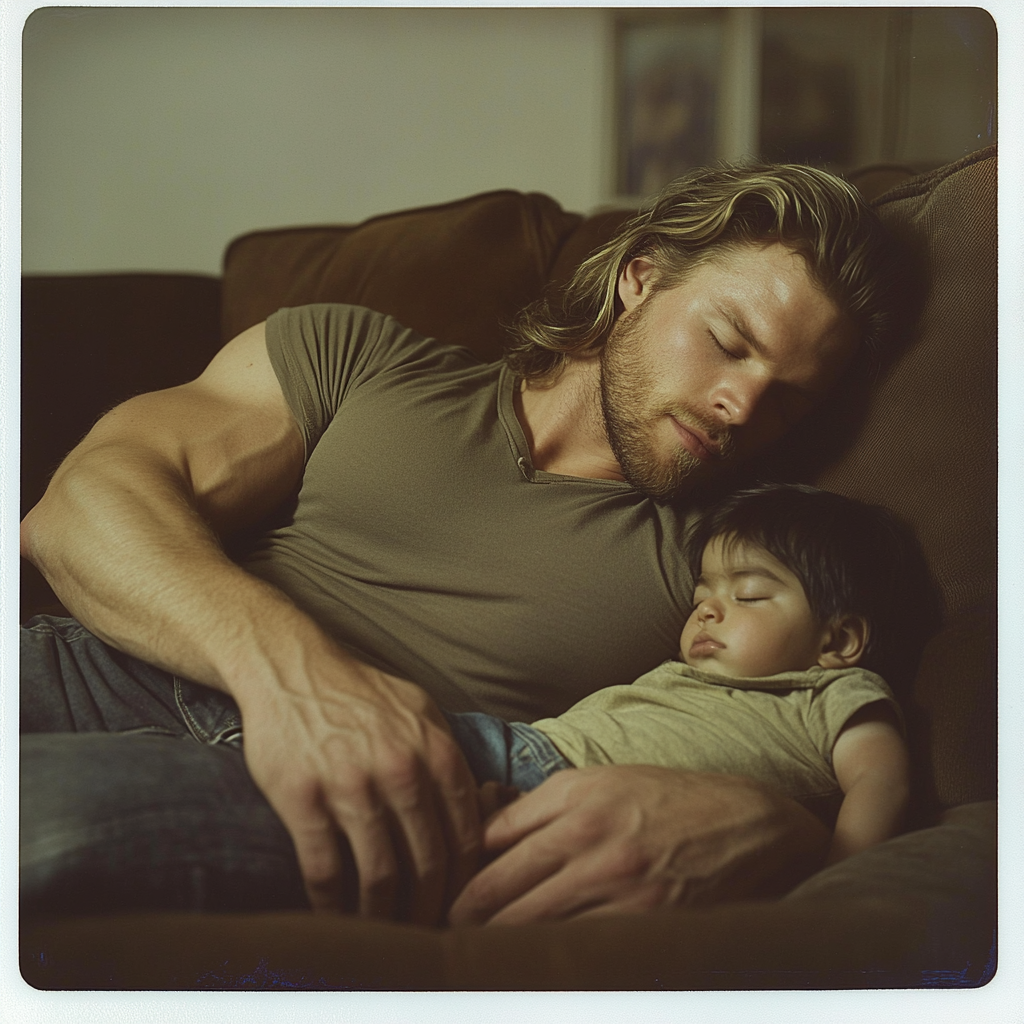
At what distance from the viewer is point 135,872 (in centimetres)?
65

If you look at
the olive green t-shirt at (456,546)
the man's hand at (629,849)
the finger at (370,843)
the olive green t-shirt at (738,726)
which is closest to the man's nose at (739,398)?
the olive green t-shirt at (456,546)

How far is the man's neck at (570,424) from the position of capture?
94 cm

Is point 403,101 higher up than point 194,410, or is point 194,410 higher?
point 403,101

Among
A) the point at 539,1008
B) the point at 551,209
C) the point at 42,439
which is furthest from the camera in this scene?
the point at 551,209

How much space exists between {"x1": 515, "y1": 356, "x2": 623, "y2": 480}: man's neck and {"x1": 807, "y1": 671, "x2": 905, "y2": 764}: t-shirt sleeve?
1.02 feet

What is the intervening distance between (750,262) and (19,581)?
2.64ft

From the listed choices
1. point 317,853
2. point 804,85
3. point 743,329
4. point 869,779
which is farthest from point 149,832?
point 804,85

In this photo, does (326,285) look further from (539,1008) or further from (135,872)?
(539,1008)

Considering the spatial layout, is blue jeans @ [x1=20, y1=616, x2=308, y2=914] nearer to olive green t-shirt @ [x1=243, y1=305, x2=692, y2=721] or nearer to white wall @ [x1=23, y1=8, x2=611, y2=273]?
olive green t-shirt @ [x1=243, y1=305, x2=692, y2=721]

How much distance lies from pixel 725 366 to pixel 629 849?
46cm

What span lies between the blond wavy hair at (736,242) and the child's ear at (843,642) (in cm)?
29

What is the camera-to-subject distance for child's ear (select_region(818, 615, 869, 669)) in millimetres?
782

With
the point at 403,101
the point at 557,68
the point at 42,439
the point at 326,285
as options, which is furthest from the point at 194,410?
the point at 557,68

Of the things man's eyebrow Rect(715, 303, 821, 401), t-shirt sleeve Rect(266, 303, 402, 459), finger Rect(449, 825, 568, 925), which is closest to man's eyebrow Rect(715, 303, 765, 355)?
man's eyebrow Rect(715, 303, 821, 401)
